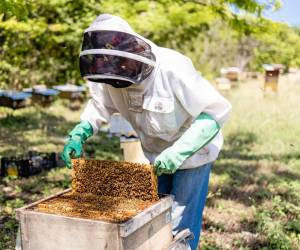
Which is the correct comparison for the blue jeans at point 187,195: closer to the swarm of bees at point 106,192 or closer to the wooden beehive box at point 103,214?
the wooden beehive box at point 103,214

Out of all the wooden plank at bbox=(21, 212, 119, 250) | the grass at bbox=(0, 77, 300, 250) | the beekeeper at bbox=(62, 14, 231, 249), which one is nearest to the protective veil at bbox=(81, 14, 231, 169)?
the beekeeper at bbox=(62, 14, 231, 249)

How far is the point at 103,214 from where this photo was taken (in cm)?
196

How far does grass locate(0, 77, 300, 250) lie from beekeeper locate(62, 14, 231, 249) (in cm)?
107

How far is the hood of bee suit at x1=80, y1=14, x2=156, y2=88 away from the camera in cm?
217

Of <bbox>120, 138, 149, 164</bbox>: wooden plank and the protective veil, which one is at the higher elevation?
the protective veil

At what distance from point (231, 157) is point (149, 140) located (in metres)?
4.18

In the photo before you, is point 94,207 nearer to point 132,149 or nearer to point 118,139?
point 132,149

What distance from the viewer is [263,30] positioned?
246 inches

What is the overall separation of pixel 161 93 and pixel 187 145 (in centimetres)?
31

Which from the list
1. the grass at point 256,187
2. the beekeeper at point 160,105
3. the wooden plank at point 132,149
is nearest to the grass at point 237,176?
the grass at point 256,187

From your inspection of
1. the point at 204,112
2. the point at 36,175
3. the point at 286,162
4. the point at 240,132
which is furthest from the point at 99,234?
the point at 240,132

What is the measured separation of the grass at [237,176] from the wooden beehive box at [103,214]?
57.7 inches

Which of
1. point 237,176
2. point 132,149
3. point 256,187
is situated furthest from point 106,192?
point 237,176

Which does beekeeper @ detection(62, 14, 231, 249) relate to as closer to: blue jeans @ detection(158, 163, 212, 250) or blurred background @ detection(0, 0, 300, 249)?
blue jeans @ detection(158, 163, 212, 250)
